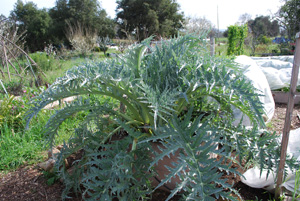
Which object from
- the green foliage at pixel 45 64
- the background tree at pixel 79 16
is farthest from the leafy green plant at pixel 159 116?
the background tree at pixel 79 16

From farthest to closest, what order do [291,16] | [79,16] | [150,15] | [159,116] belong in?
[150,15] → [79,16] → [291,16] → [159,116]

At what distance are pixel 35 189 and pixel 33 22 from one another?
1903cm

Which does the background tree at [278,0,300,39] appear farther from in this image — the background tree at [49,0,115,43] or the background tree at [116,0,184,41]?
the background tree at [49,0,115,43]

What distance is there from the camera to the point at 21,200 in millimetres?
1480

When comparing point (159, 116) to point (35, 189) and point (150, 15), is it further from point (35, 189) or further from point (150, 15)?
point (150, 15)

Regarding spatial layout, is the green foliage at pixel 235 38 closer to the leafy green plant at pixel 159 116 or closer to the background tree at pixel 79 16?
the leafy green plant at pixel 159 116

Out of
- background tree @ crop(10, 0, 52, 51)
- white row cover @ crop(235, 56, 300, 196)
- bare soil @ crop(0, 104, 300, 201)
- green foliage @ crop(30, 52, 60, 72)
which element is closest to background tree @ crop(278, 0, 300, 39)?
white row cover @ crop(235, 56, 300, 196)

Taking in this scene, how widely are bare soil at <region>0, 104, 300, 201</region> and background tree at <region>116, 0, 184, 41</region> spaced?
19248mm

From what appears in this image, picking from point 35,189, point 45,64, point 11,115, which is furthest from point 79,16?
point 35,189

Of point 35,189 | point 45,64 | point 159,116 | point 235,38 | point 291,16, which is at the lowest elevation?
point 35,189

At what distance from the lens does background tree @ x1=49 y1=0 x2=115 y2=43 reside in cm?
1880

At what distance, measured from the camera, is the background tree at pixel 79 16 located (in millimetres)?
18797

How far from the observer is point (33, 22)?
17.3 metres

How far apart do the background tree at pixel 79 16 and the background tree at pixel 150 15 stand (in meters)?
1.74
